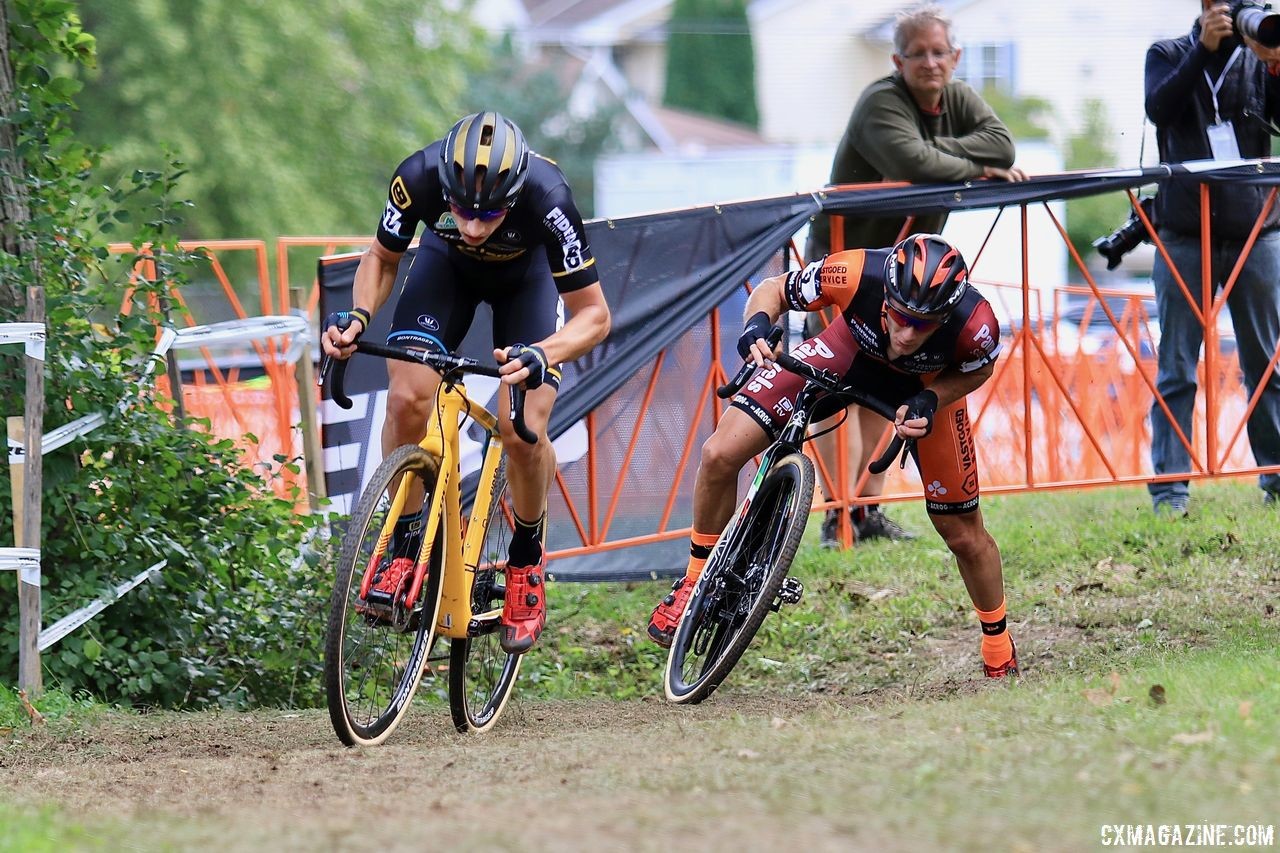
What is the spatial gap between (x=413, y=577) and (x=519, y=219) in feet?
4.62

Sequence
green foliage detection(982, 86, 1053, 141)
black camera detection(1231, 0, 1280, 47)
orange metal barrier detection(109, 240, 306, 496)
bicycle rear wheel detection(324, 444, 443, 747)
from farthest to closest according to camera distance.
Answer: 1. green foliage detection(982, 86, 1053, 141)
2. orange metal barrier detection(109, 240, 306, 496)
3. black camera detection(1231, 0, 1280, 47)
4. bicycle rear wheel detection(324, 444, 443, 747)

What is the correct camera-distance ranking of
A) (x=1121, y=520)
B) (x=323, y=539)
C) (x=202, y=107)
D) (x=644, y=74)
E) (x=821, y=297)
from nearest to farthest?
(x=821, y=297) < (x=323, y=539) < (x=1121, y=520) < (x=202, y=107) < (x=644, y=74)

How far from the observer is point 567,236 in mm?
5832

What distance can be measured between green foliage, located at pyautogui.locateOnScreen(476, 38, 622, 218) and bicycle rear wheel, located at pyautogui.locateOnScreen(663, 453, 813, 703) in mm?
39044

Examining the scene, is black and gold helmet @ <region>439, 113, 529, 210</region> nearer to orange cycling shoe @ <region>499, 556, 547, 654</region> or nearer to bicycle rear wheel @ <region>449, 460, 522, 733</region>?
bicycle rear wheel @ <region>449, 460, 522, 733</region>

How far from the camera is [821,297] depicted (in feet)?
21.1

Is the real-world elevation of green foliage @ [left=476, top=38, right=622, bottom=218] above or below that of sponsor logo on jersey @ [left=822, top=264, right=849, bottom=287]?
above

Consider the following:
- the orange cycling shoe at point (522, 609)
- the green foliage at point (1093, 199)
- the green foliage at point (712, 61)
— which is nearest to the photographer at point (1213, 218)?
the orange cycling shoe at point (522, 609)

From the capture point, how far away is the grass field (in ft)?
12.3

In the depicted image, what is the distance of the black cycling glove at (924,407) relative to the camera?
5.85m

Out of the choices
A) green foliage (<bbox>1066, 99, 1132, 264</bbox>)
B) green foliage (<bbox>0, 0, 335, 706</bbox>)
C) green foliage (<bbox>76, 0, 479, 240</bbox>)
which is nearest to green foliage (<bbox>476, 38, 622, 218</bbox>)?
green foliage (<bbox>76, 0, 479, 240</bbox>)

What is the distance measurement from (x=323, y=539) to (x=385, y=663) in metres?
1.75

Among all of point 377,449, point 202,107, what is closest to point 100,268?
point 377,449

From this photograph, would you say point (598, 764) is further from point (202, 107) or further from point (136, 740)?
point (202, 107)
